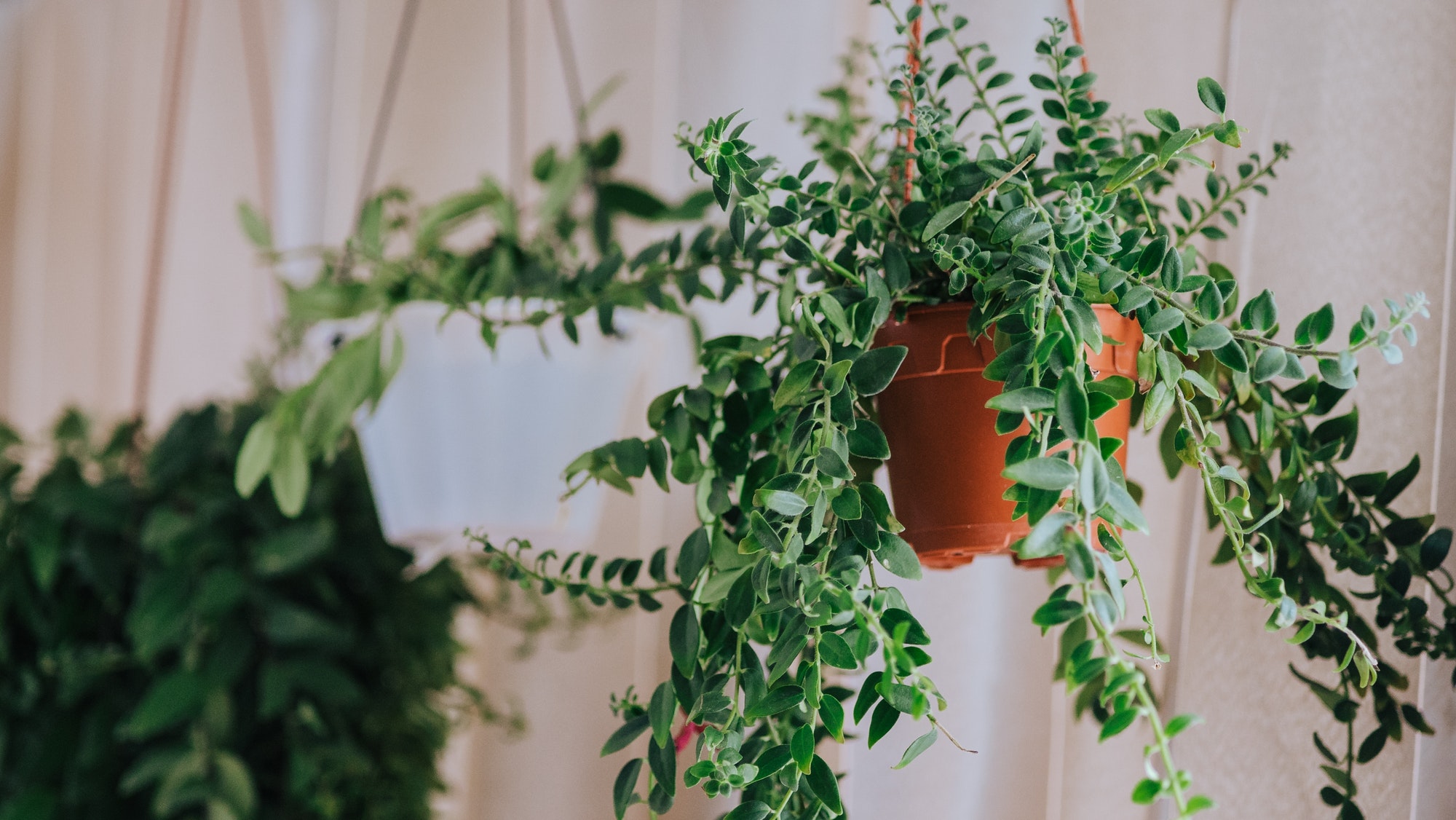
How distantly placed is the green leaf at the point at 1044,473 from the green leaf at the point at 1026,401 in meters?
0.03

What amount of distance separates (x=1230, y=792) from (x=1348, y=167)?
1.41ft

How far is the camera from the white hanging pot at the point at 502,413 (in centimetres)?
85

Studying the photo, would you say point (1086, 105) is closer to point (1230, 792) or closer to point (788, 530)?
point (788, 530)

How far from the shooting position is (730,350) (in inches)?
23.6

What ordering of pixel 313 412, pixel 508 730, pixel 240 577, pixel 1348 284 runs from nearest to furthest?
pixel 1348 284
pixel 313 412
pixel 240 577
pixel 508 730

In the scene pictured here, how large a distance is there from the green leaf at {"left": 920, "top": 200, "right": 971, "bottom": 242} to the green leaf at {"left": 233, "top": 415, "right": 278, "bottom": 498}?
583 mm

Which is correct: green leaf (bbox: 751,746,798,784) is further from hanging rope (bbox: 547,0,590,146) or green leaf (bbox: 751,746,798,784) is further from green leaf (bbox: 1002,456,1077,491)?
hanging rope (bbox: 547,0,590,146)

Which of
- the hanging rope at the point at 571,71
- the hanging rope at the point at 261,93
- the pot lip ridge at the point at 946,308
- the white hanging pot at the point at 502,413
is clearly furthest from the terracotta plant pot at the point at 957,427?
the hanging rope at the point at 261,93

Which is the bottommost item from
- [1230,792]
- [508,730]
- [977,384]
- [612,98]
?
[508,730]

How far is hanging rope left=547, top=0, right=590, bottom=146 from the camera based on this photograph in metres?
1.10

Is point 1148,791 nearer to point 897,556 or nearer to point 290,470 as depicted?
point 897,556

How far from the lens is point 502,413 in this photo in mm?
866

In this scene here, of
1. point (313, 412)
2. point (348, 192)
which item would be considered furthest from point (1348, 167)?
point (348, 192)

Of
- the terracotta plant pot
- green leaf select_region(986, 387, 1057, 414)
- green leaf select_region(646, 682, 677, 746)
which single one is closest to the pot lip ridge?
the terracotta plant pot
